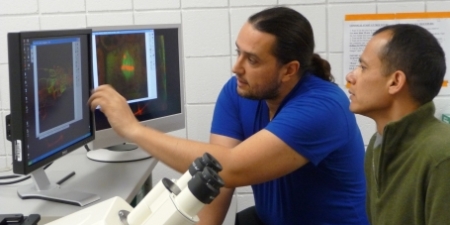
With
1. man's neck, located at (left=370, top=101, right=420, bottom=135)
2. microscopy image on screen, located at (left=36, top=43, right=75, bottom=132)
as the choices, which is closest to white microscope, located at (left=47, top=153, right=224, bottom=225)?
microscopy image on screen, located at (left=36, top=43, right=75, bottom=132)

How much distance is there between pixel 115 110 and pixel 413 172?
2.62ft

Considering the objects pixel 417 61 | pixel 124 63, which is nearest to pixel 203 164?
pixel 417 61

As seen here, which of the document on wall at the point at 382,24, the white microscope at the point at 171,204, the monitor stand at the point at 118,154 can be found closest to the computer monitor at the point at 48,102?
the monitor stand at the point at 118,154

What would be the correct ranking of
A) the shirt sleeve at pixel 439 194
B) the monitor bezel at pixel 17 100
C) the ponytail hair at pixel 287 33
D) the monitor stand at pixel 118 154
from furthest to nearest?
the monitor stand at pixel 118 154, the ponytail hair at pixel 287 33, the monitor bezel at pixel 17 100, the shirt sleeve at pixel 439 194

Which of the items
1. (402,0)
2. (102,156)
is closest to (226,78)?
(102,156)

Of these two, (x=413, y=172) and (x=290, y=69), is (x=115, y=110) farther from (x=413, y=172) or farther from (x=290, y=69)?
(x=413, y=172)

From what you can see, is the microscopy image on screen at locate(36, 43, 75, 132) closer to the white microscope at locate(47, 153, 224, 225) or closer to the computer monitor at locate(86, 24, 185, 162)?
the computer monitor at locate(86, 24, 185, 162)

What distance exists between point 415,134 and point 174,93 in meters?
0.96

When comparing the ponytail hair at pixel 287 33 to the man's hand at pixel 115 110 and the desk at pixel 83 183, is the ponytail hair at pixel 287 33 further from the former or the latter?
the desk at pixel 83 183

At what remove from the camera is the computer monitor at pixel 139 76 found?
166 centimetres

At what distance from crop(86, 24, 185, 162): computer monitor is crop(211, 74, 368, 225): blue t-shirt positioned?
24 cm

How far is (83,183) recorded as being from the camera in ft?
5.00

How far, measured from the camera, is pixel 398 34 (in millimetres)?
1260

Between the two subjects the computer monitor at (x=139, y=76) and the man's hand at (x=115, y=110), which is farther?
the computer monitor at (x=139, y=76)
